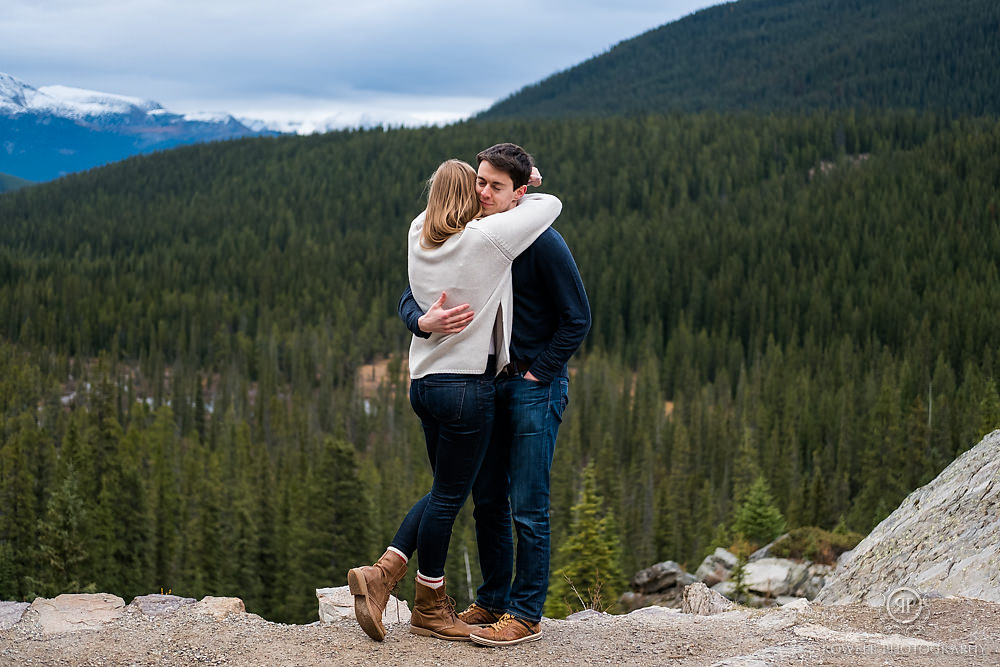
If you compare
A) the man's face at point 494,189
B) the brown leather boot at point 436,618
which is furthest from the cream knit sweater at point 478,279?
the brown leather boot at point 436,618

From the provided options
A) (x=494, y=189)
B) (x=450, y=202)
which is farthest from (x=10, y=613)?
(x=494, y=189)

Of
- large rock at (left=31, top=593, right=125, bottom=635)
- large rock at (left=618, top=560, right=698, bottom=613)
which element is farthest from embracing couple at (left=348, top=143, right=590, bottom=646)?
large rock at (left=618, top=560, right=698, bottom=613)

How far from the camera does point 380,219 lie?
627ft

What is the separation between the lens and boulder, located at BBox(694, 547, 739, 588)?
34.0 m

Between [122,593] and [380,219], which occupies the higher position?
[380,219]

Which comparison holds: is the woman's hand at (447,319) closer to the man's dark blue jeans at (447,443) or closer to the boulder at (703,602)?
the man's dark blue jeans at (447,443)

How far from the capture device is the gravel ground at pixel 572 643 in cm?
737

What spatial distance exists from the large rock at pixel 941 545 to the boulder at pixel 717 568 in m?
22.0

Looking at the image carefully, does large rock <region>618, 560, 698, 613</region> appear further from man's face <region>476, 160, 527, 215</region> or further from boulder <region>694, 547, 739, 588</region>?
man's face <region>476, 160, 527, 215</region>

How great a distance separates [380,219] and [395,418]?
90426mm

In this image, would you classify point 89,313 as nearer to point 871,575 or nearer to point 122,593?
point 122,593

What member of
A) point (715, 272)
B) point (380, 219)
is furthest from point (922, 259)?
point (380, 219)

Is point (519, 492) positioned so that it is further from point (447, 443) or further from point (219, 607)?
point (219, 607)

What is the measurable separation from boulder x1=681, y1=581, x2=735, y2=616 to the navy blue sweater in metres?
4.52
